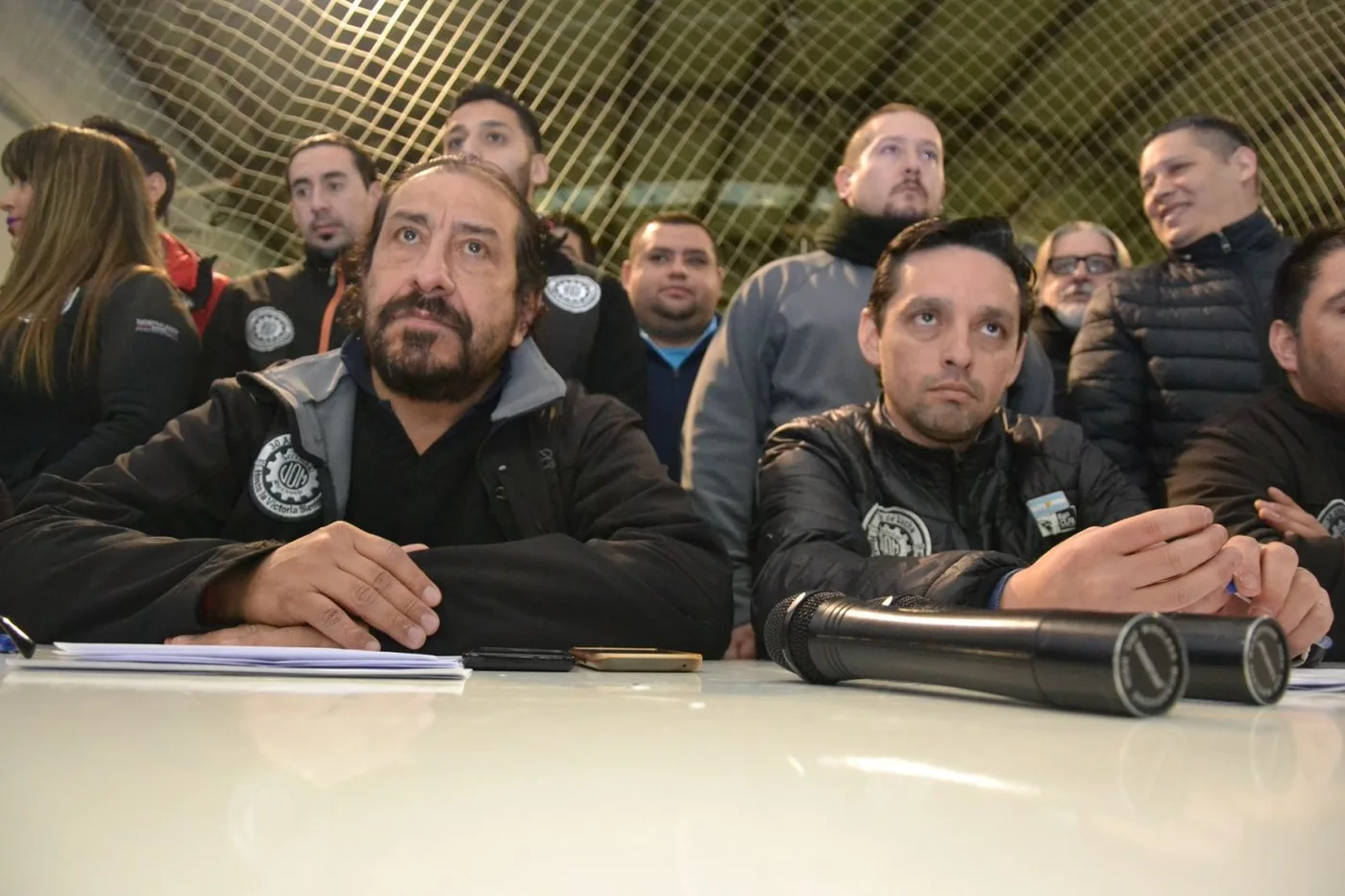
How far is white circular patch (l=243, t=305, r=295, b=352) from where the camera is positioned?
2.04m

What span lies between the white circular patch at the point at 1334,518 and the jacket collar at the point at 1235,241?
1.87 ft

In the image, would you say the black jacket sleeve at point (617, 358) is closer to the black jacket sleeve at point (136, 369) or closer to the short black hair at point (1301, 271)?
the black jacket sleeve at point (136, 369)

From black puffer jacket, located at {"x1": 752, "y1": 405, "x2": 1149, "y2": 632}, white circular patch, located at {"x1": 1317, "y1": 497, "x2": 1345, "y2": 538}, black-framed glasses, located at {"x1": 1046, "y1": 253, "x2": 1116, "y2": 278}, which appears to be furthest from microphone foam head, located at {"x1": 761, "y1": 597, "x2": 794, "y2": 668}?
black-framed glasses, located at {"x1": 1046, "y1": 253, "x2": 1116, "y2": 278}

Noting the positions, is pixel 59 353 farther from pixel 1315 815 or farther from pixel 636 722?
pixel 1315 815

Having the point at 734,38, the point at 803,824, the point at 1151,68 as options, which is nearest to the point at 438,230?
the point at 803,824

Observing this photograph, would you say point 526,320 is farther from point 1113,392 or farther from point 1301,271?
point 1301,271

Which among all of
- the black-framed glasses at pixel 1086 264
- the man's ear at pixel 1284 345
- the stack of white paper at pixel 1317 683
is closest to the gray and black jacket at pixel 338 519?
the stack of white paper at pixel 1317 683

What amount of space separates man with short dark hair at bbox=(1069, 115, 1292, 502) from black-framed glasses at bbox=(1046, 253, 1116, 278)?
40 cm

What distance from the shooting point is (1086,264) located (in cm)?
246

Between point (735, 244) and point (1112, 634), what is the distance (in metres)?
4.24

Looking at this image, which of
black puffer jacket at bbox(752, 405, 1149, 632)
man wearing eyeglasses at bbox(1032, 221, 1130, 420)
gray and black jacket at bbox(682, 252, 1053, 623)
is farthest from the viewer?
man wearing eyeglasses at bbox(1032, 221, 1130, 420)

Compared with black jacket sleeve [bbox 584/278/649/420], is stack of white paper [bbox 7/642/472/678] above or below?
below

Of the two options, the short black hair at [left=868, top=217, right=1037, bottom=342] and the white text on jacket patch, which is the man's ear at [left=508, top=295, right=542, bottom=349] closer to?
the short black hair at [left=868, top=217, right=1037, bottom=342]

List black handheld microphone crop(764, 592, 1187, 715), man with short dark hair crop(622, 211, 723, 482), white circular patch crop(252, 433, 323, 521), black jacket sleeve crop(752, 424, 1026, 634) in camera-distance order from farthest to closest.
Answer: man with short dark hair crop(622, 211, 723, 482) → white circular patch crop(252, 433, 323, 521) → black jacket sleeve crop(752, 424, 1026, 634) → black handheld microphone crop(764, 592, 1187, 715)
